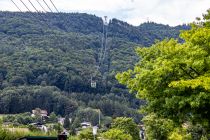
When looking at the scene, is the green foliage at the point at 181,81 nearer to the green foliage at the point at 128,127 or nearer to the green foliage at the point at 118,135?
the green foliage at the point at 118,135

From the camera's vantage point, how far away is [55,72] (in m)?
147

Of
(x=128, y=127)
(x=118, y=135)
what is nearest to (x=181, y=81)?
(x=118, y=135)

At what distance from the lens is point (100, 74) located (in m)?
158

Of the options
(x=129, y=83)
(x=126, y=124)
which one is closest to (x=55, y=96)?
(x=126, y=124)

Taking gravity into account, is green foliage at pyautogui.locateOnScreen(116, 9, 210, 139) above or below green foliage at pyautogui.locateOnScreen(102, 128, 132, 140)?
above

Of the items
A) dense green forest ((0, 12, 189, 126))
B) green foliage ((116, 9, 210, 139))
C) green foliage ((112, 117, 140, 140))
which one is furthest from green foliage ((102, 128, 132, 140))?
dense green forest ((0, 12, 189, 126))

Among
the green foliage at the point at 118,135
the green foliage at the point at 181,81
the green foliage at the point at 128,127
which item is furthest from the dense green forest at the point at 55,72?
the green foliage at the point at 181,81

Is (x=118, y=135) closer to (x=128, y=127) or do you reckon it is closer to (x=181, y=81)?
(x=128, y=127)

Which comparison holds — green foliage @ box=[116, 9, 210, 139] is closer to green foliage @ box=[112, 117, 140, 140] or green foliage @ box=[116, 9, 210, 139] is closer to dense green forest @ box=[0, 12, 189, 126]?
green foliage @ box=[112, 117, 140, 140]

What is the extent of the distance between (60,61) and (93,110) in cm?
3732

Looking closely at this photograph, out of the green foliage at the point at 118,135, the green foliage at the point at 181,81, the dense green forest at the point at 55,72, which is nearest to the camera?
the green foliage at the point at 181,81

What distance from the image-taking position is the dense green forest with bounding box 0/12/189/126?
419ft

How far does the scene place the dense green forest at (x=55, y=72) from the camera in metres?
128

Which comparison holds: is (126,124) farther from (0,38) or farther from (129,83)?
(0,38)
